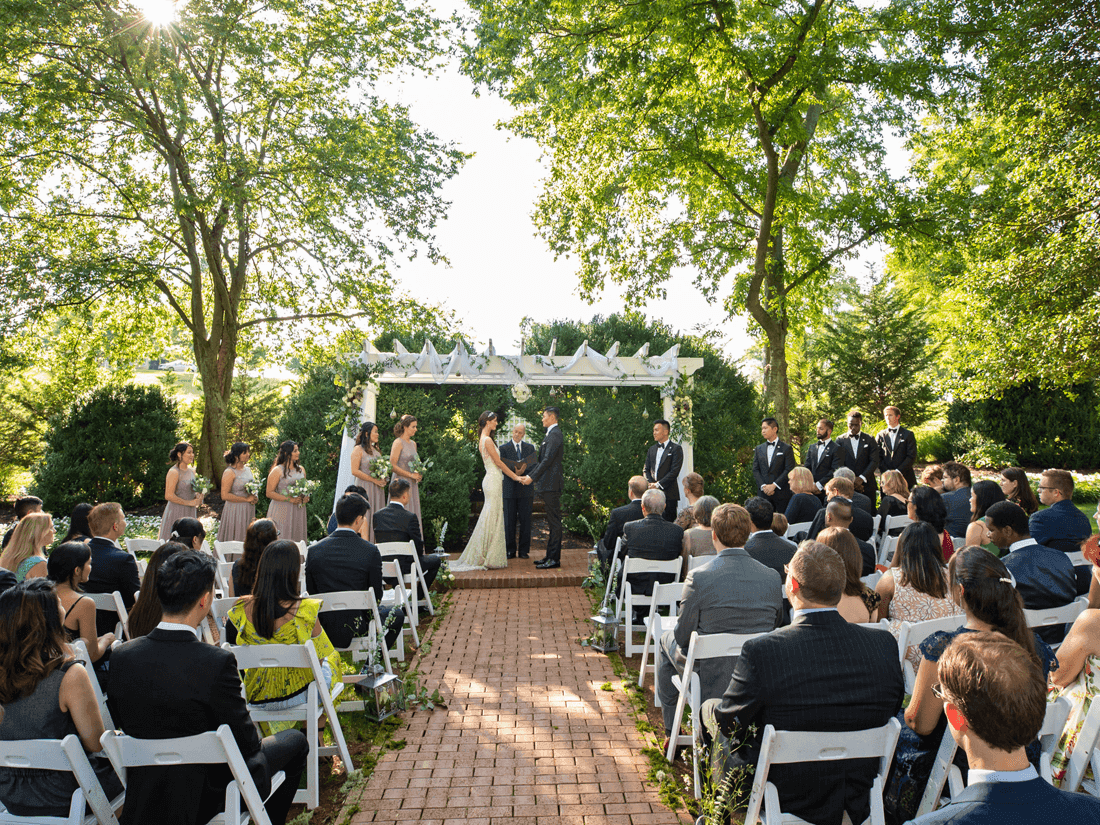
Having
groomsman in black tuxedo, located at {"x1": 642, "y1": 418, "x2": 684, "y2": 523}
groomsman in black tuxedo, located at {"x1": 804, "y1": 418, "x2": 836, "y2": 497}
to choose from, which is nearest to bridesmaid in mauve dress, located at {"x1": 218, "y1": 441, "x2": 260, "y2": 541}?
groomsman in black tuxedo, located at {"x1": 642, "y1": 418, "x2": 684, "y2": 523}

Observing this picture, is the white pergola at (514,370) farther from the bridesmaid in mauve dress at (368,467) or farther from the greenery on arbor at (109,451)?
the greenery on arbor at (109,451)

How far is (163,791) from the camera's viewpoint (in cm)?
282

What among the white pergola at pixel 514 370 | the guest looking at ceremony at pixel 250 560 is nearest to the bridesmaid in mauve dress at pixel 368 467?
the white pergola at pixel 514 370

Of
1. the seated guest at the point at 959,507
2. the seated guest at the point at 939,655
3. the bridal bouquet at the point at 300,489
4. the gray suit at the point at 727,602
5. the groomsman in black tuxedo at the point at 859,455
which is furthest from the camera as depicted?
the groomsman in black tuxedo at the point at 859,455

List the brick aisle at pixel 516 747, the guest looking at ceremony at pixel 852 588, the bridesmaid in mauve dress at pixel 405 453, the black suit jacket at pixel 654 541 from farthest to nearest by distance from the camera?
the bridesmaid in mauve dress at pixel 405 453
the black suit jacket at pixel 654 541
the guest looking at ceremony at pixel 852 588
the brick aisle at pixel 516 747

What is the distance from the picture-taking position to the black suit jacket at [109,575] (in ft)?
15.5

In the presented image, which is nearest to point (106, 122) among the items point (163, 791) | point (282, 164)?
point (282, 164)

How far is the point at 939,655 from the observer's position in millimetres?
3055

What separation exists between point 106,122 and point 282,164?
11.0ft

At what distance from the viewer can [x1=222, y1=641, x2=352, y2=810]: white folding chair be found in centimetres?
360

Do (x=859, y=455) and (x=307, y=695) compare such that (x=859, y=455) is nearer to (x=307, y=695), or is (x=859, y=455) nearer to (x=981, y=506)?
(x=981, y=506)

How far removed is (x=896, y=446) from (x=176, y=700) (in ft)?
31.0

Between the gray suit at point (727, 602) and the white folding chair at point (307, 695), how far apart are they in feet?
6.49

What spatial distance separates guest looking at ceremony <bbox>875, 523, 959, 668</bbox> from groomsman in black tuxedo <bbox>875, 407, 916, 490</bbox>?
20.2 feet
